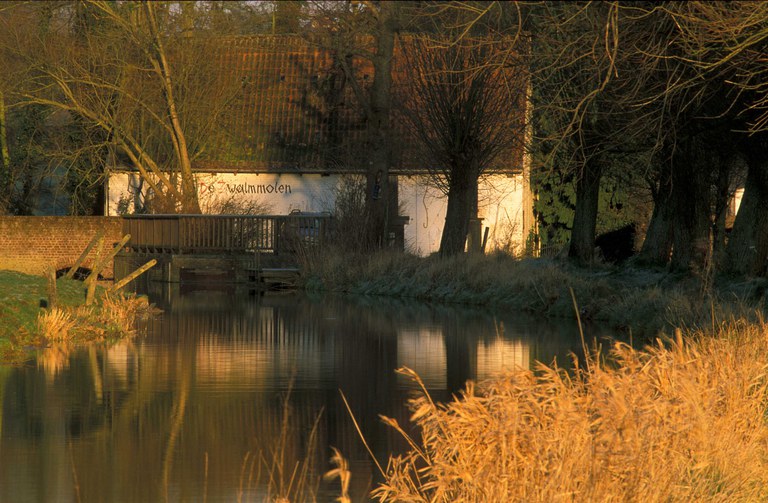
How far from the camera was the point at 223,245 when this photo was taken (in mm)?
41062

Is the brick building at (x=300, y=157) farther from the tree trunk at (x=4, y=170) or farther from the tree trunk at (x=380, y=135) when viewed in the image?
the tree trunk at (x=380, y=135)

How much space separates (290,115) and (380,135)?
1008cm

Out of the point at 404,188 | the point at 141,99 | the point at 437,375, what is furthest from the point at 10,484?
the point at 404,188

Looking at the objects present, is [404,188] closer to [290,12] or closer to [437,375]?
[290,12]

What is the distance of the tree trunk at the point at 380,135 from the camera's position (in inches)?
1526

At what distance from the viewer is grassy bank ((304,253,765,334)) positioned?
20141 millimetres

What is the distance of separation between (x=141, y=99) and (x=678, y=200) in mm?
23095

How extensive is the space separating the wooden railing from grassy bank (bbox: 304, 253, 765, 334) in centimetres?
197

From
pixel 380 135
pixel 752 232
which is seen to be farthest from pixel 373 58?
pixel 752 232

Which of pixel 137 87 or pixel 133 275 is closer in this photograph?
pixel 133 275

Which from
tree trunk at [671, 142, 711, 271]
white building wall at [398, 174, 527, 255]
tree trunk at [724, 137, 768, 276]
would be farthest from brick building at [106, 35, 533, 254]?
→ tree trunk at [724, 137, 768, 276]

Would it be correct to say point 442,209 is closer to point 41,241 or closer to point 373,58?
point 373,58

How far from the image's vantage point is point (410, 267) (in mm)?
34781

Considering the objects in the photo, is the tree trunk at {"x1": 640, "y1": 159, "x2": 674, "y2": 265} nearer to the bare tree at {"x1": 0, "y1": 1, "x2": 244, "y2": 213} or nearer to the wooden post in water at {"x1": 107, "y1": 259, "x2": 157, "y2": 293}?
the wooden post in water at {"x1": 107, "y1": 259, "x2": 157, "y2": 293}
